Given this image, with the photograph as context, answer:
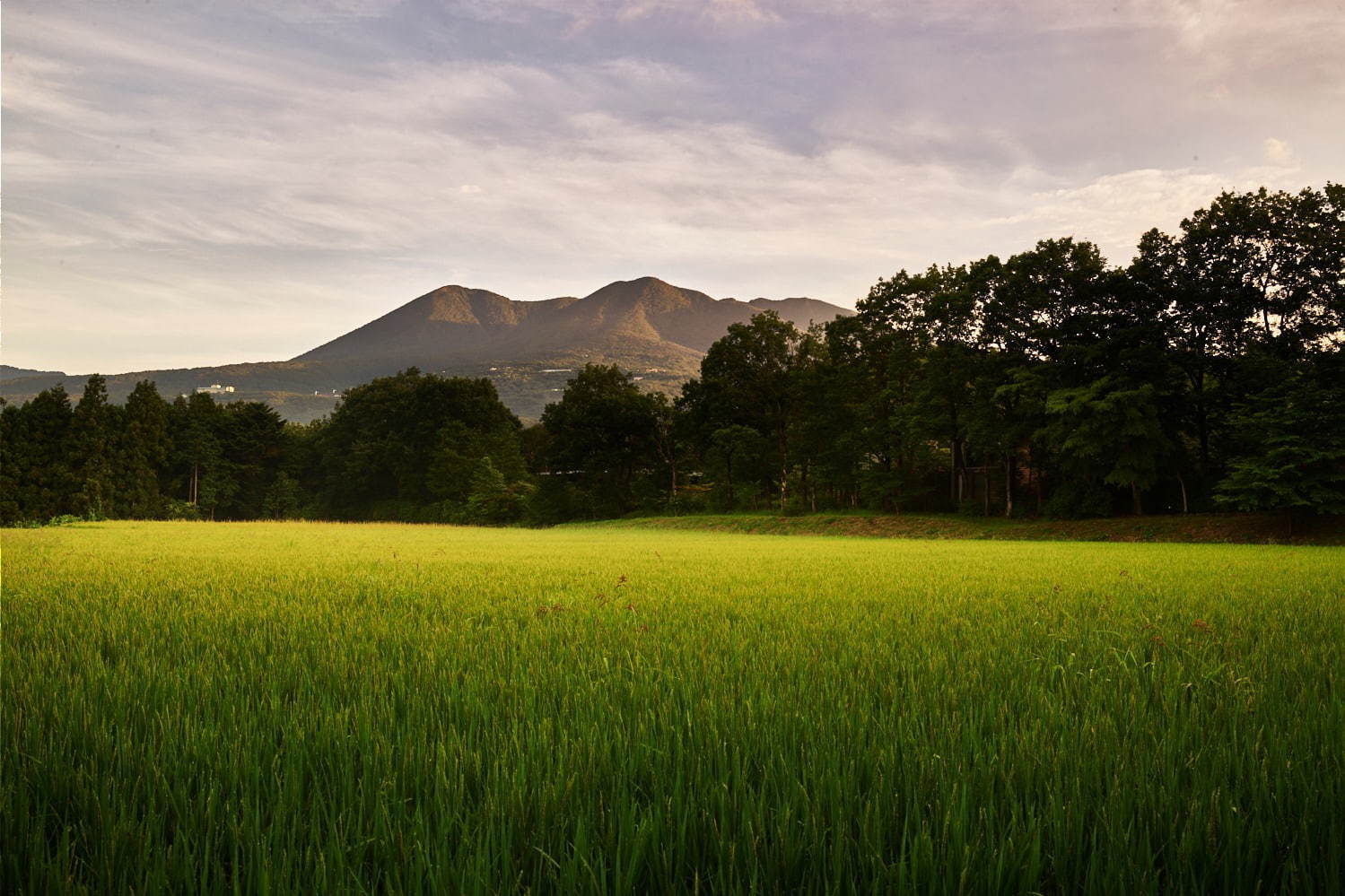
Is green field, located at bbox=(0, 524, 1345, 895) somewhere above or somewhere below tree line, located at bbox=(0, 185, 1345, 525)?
below

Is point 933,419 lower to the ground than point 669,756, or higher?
higher

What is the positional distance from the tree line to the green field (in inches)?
883

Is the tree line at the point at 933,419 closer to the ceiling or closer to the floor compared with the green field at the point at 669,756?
closer to the ceiling

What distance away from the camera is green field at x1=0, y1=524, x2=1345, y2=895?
4.25 ft

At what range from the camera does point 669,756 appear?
6.41 feet

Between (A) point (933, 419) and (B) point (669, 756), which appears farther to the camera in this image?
(A) point (933, 419)

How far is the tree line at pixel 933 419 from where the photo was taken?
26.8 metres

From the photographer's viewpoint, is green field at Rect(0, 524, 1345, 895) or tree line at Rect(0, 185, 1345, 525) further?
tree line at Rect(0, 185, 1345, 525)

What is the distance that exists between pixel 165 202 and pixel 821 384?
1436 inches

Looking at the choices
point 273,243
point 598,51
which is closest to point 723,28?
point 598,51

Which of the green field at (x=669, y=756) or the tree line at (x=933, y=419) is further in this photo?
the tree line at (x=933, y=419)

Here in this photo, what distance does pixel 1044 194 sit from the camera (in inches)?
1185

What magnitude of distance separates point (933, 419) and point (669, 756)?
34.1 meters

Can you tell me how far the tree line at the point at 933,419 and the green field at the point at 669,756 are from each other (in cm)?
2243
